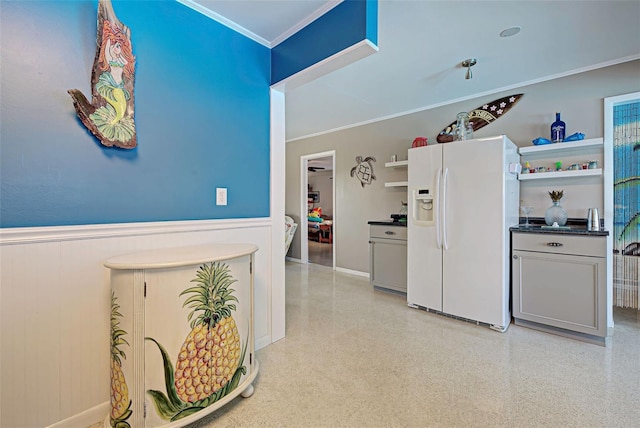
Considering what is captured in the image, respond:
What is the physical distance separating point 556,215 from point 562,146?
0.68 metres

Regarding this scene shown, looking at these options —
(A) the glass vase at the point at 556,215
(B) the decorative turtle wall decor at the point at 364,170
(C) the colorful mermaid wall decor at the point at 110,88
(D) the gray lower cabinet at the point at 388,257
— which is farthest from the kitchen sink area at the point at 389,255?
(C) the colorful mermaid wall decor at the point at 110,88

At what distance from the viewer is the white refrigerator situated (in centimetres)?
260

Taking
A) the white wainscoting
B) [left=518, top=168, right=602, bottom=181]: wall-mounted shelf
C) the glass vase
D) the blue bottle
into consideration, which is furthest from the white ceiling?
the white wainscoting

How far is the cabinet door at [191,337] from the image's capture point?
4.23 ft

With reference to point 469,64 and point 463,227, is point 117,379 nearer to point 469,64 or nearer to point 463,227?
point 463,227

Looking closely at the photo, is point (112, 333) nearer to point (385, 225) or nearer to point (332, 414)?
point (332, 414)

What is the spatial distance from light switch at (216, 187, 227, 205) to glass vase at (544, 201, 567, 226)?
3122mm

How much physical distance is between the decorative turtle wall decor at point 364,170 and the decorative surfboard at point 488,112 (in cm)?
125

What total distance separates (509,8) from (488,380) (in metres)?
2.54

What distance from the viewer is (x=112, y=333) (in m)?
1.32

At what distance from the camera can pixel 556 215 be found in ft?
9.20

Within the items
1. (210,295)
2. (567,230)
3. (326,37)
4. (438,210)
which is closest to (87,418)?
(210,295)

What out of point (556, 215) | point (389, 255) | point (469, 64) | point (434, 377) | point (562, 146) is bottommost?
point (434, 377)

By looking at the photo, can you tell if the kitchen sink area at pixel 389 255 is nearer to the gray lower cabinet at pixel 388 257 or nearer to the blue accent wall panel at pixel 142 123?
the gray lower cabinet at pixel 388 257
